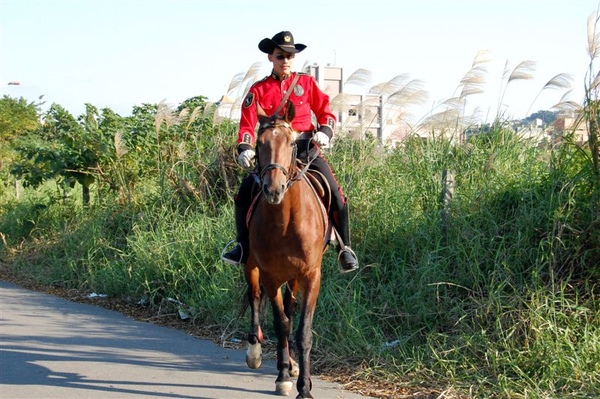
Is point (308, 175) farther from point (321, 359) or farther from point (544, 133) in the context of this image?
point (544, 133)

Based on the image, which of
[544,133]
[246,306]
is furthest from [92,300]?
[544,133]

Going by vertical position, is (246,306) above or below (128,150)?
below

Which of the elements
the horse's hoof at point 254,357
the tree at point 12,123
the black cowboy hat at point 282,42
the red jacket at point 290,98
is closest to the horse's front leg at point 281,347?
the horse's hoof at point 254,357

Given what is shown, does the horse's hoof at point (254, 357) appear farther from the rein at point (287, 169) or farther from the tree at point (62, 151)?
the tree at point (62, 151)

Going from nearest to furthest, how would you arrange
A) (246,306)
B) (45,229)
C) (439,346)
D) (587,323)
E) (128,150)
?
(587,323) → (439,346) → (246,306) → (128,150) → (45,229)

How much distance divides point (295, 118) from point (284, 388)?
2534mm

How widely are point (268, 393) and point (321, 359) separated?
3.20ft

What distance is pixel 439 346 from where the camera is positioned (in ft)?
21.1

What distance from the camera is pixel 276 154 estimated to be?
5566mm

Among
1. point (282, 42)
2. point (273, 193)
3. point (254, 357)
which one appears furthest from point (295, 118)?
point (254, 357)

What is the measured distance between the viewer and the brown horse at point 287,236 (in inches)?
224

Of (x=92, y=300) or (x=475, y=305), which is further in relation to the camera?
(x=92, y=300)

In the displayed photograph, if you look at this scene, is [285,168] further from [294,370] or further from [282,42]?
[294,370]

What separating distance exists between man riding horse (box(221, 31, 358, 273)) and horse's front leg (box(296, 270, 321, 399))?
27.6 inches
